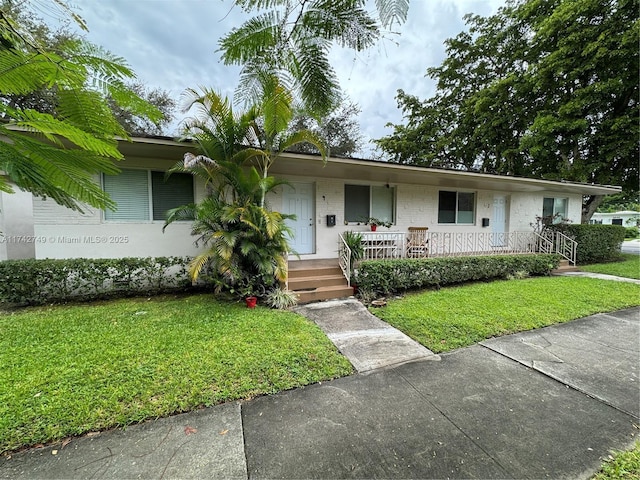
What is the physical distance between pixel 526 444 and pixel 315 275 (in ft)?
14.8

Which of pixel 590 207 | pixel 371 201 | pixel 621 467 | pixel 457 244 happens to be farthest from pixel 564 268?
pixel 621 467

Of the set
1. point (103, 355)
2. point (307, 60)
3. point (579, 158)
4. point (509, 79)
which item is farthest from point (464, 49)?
point (103, 355)

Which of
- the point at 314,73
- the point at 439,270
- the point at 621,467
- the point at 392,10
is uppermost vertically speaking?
the point at 392,10

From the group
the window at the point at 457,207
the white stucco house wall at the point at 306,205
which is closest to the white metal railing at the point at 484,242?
the white stucco house wall at the point at 306,205

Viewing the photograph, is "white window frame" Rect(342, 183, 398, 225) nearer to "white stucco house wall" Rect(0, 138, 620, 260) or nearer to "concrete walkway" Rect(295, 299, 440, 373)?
"white stucco house wall" Rect(0, 138, 620, 260)

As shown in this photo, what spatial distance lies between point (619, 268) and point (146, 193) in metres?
14.3

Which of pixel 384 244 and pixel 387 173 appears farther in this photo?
pixel 384 244

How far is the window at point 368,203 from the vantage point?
323 inches

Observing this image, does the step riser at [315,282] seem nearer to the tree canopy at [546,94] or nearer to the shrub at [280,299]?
the shrub at [280,299]

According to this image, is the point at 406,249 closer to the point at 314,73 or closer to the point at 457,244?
the point at 457,244

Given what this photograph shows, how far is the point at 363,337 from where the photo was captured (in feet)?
12.9

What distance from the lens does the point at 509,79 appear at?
11891 mm

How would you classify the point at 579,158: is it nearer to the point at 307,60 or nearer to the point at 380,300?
the point at 380,300

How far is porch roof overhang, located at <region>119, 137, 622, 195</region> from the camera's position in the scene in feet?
17.5
